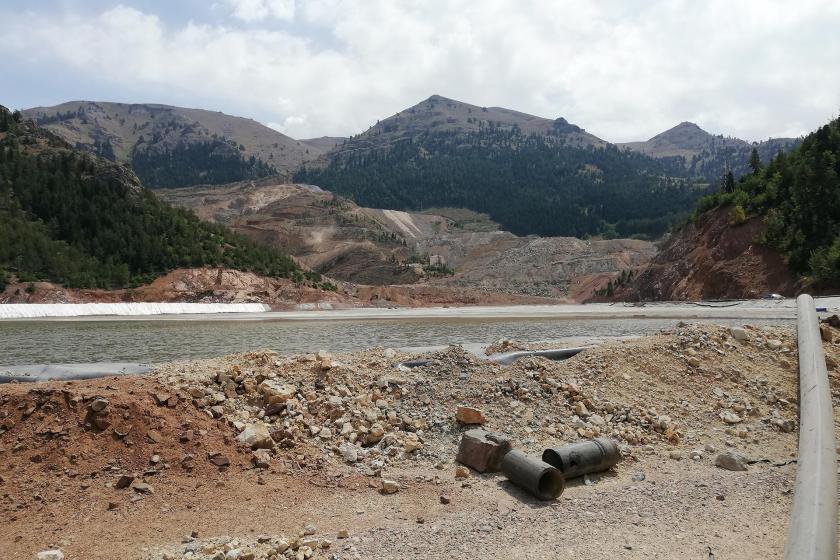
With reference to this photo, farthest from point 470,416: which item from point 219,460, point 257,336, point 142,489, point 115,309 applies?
point 115,309

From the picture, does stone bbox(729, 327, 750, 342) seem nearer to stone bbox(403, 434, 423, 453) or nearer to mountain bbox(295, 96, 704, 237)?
stone bbox(403, 434, 423, 453)

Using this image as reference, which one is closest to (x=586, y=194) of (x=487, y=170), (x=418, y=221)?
(x=487, y=170)

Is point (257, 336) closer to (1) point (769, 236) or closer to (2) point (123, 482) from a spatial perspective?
(2) point (123, 482)

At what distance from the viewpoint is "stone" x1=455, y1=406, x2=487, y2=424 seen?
9.22 m

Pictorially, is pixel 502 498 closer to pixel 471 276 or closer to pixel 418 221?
pixel 471 276

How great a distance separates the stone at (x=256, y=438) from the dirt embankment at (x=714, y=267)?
122 feet

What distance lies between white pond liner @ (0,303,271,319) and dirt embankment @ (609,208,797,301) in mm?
34500

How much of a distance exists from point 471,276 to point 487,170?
12444cm

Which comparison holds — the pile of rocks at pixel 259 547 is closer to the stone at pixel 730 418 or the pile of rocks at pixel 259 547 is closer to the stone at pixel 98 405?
the stone at pixel 98 405

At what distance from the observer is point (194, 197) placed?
443 ft

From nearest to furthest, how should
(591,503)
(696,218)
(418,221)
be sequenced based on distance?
(591,503), (696,218), (418,221)

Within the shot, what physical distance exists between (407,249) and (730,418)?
8519 cm

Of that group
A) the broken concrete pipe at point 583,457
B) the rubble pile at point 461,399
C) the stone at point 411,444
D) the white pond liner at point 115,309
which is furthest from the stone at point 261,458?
the white pond liner at point 115,309

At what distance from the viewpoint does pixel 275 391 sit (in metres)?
9.05
